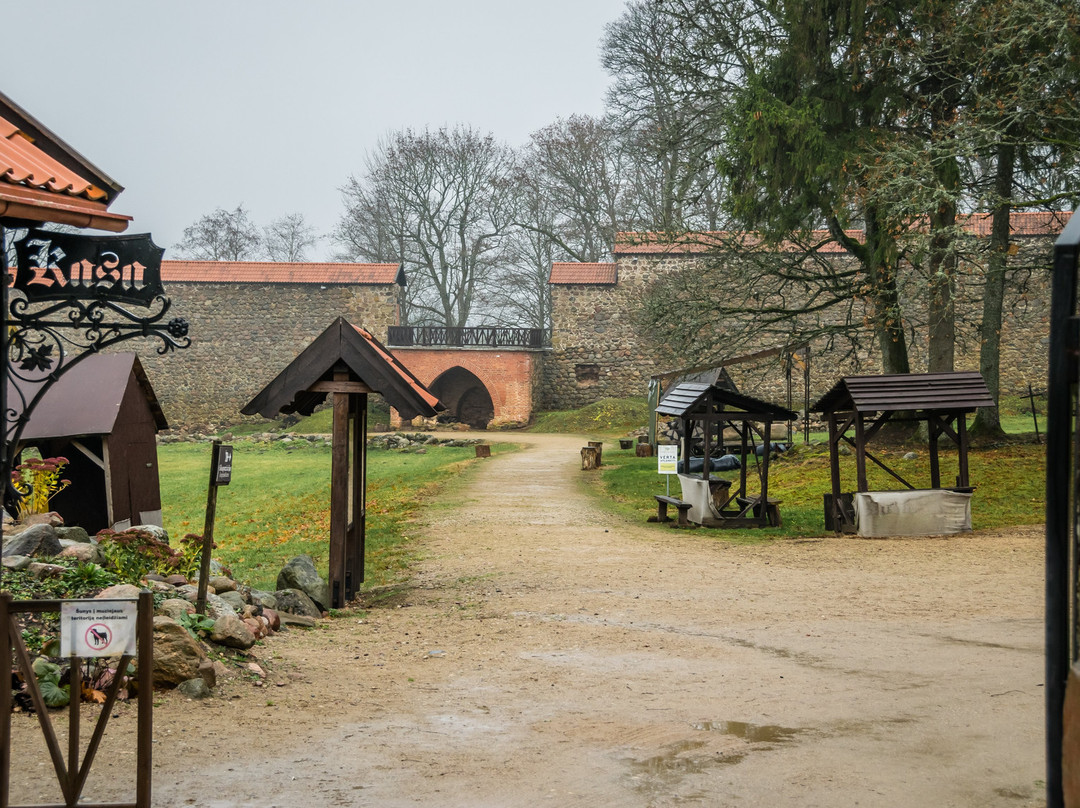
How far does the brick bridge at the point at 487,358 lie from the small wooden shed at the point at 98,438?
22.6m

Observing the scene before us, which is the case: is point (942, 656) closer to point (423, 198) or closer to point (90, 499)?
point (90, 499)

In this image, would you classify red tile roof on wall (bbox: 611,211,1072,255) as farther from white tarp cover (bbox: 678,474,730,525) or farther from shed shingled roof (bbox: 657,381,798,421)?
white tarp cover (bbox: 678,474,730,525)

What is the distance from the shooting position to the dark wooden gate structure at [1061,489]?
2.49 m

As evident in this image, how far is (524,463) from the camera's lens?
74.5ft

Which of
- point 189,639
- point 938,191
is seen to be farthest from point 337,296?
point 189,639

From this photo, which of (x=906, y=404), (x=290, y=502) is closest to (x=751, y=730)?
(x=906, y=404)

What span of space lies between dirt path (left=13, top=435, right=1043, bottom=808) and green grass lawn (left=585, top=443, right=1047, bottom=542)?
3.48m


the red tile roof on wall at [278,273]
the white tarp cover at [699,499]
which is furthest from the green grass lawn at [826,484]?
the red tile roof on wall at [278,273]

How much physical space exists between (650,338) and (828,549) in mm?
23883

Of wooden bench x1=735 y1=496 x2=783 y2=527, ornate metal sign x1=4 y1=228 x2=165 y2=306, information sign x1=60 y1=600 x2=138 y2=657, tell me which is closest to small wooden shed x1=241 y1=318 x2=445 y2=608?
ornate metal sign x1=4 y1=228 x2=165 y2=306

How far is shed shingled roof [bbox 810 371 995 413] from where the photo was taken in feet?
41.3

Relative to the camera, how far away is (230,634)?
20.4 feet

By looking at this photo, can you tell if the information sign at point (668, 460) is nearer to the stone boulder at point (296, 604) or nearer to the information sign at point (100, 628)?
the stone boulder at point (296, 604)

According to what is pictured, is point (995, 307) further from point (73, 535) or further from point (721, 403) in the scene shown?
point (73, 535)
